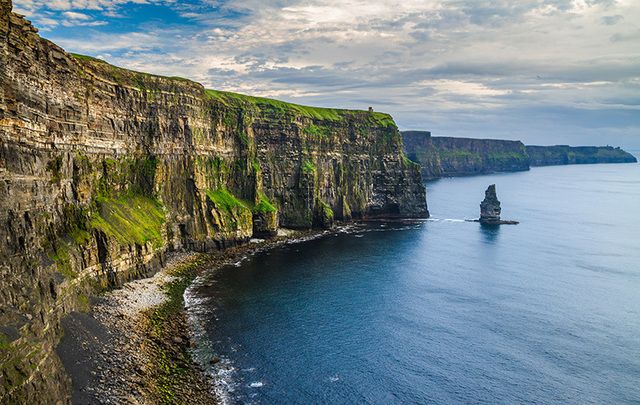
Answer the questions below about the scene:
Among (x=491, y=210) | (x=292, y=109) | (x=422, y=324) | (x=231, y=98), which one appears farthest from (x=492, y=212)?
(x=422, y=324)

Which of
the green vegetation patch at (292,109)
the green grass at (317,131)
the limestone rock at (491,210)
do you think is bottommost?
the limestone rock at (491,210)

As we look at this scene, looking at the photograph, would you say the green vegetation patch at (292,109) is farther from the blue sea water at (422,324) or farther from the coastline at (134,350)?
the coastline at (134,350)

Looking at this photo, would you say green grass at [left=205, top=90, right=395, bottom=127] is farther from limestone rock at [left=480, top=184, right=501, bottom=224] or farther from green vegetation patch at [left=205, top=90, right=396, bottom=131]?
limestone rock at [left=480, top=184, right=501, bottom=224]

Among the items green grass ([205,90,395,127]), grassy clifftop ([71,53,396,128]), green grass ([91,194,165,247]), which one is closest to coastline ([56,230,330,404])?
green grass ([91,194,165,247])

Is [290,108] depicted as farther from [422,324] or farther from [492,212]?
[422,324]

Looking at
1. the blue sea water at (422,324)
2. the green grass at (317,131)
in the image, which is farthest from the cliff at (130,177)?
the blue sea water at (422,324)

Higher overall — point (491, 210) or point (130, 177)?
point (130, 177)
